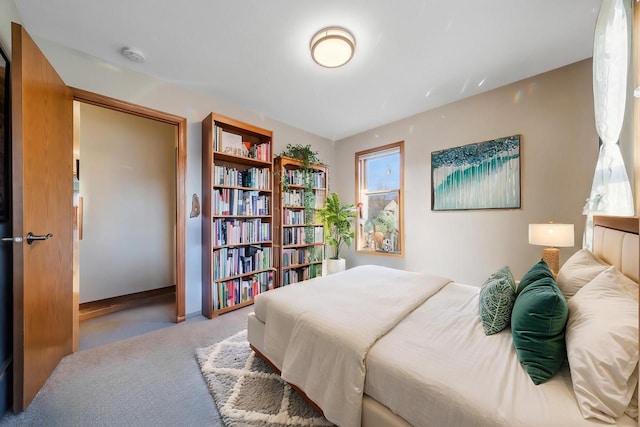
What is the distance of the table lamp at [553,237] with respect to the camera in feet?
6.53

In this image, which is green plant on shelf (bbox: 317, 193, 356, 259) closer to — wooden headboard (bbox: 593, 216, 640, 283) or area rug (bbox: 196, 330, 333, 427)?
area rug (bbox: 196, 330, 333, 427)

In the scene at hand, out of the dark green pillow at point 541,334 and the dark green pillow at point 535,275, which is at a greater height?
the dark green pillow at point 535,275

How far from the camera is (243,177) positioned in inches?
120

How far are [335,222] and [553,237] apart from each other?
2521 millimetres

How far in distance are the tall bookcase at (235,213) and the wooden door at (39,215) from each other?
105 cm

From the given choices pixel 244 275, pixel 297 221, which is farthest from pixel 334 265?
pixel 244 275

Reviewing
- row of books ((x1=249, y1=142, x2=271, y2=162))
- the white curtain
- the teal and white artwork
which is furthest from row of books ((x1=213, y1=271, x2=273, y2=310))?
the white curtain

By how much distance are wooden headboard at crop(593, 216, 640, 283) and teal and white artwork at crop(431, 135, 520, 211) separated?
3.33 ft

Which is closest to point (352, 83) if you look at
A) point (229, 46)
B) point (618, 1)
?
point (229, 46)

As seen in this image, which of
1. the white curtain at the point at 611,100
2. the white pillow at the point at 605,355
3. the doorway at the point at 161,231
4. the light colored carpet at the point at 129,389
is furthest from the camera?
the doorway at the point at 161,231

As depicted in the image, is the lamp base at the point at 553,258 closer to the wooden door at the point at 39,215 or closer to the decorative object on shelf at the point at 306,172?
the decorative object on shelf at the point at 306,172

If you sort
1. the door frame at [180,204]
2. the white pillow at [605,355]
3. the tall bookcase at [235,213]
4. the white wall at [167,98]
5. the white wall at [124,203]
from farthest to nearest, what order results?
the white wall at [124,203] < the tall bookcase at [235,213] < the door frame at [180,204] < the white wall at [167,98] < the white pillow at [605,355]

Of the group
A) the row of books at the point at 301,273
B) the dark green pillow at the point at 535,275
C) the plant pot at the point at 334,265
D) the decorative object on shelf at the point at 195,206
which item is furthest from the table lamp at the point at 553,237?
the decorative object on shelf at the point at 195,206

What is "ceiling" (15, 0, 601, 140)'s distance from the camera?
5.30ft
